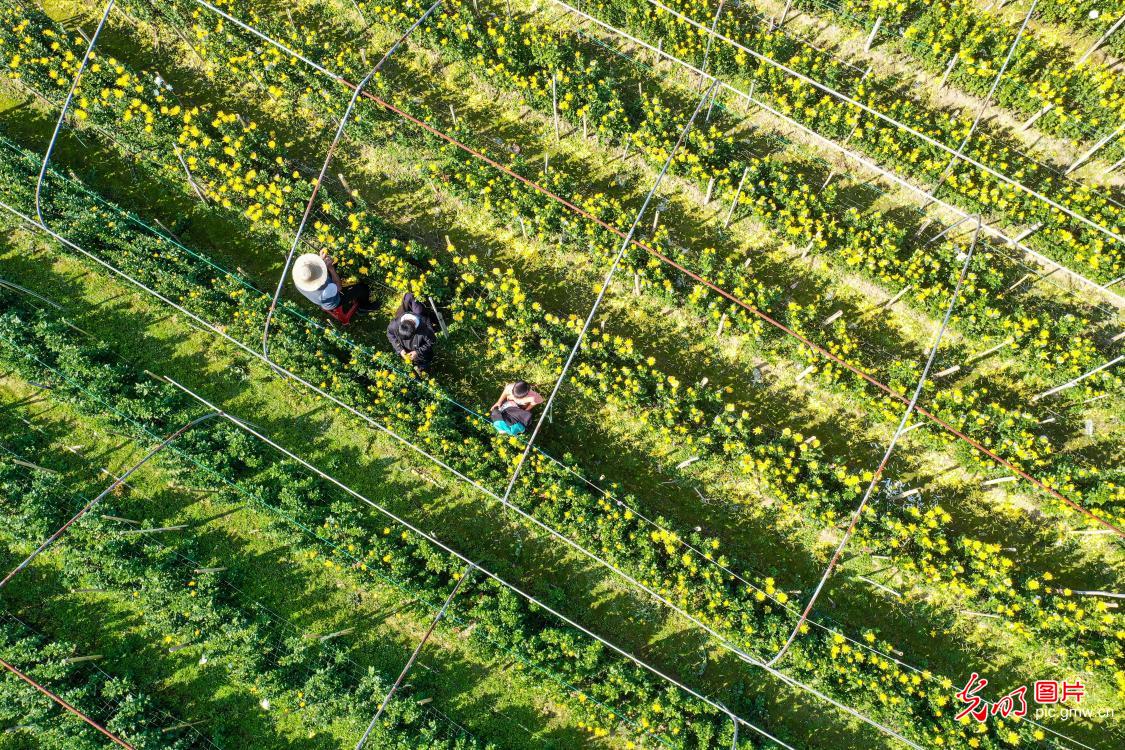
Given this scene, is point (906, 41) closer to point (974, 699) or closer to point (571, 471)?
point (571, 471)

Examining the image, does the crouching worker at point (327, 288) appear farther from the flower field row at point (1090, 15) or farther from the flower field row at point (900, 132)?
the flower field row at point (1090, 15)

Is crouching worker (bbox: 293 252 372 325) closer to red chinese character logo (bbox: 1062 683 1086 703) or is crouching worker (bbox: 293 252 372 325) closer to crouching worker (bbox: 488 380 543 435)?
crouching worker (bbox: 488 380 543 435)

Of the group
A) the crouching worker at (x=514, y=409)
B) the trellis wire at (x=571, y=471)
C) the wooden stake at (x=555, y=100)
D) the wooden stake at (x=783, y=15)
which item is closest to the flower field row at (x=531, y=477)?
the trellis wire at (x=571, y=471)

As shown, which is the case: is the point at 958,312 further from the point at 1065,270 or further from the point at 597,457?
the point at 597,457

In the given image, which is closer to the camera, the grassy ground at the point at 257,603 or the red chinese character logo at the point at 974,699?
the red chinese character logo at the point at 974,699

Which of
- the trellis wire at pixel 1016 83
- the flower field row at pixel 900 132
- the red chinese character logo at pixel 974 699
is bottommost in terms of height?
the red chinese character logo at pixel 974 699
